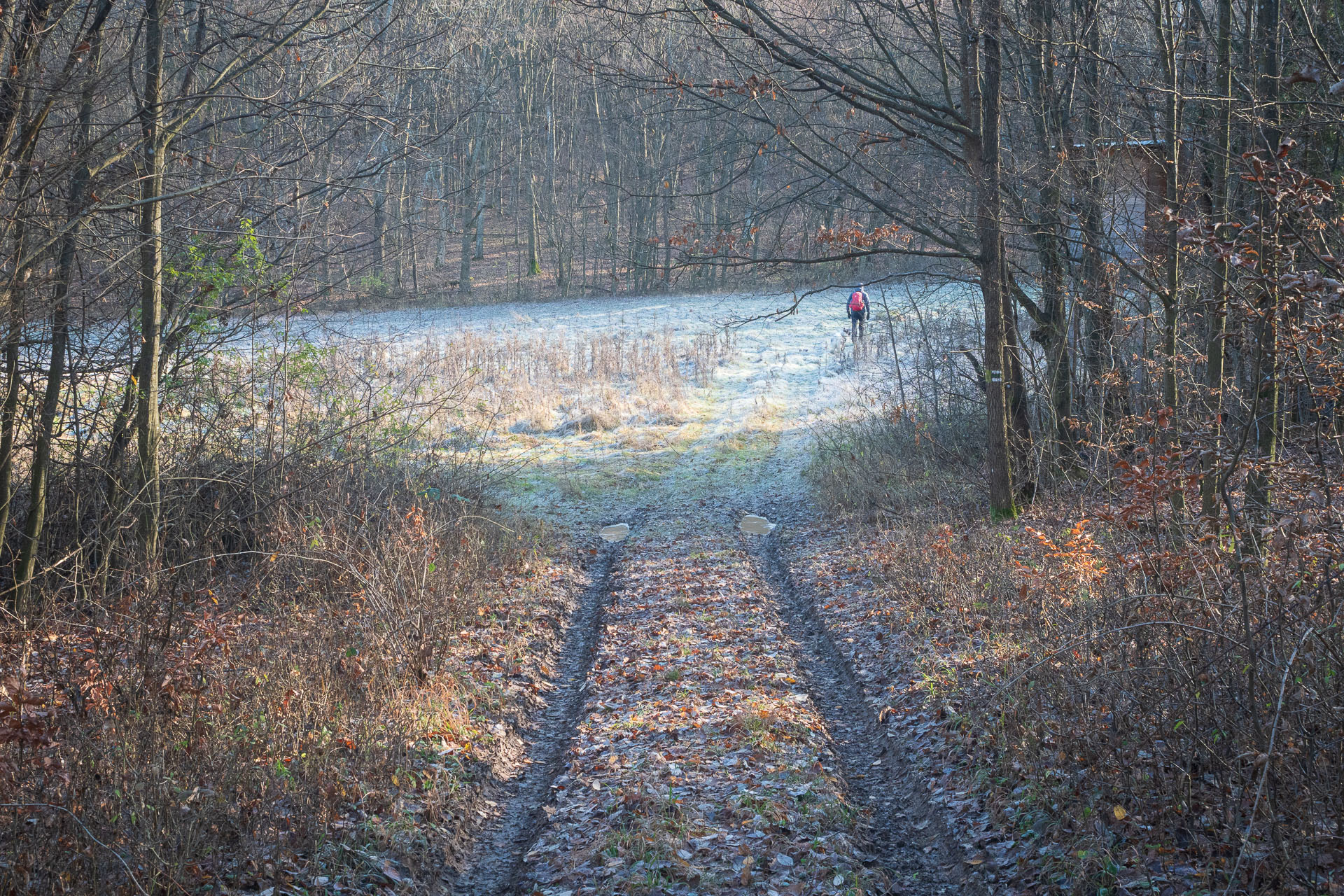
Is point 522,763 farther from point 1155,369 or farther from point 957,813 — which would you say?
point 1155,369

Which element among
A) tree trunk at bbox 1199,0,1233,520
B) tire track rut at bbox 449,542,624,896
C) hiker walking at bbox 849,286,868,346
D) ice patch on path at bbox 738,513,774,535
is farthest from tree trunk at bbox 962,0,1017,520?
hiker walking at bbox 849,286,868,346

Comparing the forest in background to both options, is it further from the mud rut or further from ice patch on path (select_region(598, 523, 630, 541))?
ice patch on path (select_region(598, 523, 630, 541))

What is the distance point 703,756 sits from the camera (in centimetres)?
616

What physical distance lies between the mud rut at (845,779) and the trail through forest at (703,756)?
0.05ft

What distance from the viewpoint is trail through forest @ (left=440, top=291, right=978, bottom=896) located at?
4.90 m

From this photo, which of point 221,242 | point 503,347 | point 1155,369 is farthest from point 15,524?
point 503,347

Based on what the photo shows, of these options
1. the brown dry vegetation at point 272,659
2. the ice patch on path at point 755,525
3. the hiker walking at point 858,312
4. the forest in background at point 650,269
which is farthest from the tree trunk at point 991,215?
the hiker walking at point 858,312

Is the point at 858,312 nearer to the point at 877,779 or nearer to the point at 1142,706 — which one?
the point at 877,779

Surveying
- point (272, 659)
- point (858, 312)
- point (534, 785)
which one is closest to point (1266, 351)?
point (534, 785)

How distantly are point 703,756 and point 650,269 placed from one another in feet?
18.3

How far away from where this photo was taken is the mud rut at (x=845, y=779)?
16.3 ft

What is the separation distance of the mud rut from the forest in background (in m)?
0.46

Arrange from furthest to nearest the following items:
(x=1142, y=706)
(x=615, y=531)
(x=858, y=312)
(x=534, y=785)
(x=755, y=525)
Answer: (x=858, y=312), (x=755, y=525), (x=615, y=531), (x=534, y=785), (x=1142, y=706)

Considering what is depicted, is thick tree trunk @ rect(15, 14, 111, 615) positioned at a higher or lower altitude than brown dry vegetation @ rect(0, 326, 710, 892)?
higher
